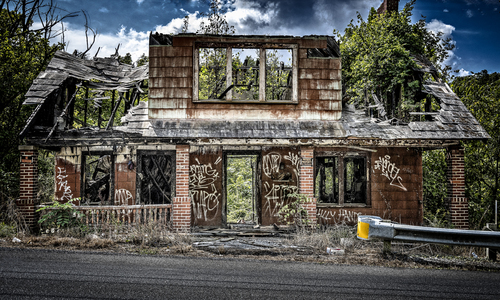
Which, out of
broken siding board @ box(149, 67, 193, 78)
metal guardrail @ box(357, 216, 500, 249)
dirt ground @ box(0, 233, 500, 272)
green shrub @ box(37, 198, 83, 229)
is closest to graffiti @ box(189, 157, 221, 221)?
dirt ground @ box(0, 233, 500, 272)

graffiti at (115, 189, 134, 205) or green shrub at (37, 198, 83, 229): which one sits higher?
graffiti at (115, 189, 134, 205)

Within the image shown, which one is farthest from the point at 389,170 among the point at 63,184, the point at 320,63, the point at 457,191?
the point at 63,184

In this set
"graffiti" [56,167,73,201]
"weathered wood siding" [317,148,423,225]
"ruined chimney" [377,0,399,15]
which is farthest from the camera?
"ruined chimney" [377,0,399,15]

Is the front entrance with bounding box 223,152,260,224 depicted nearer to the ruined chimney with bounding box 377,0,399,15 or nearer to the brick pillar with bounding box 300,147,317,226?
the brick pillar with bounding box 300,147,317,226

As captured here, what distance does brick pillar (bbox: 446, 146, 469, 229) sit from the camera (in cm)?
937

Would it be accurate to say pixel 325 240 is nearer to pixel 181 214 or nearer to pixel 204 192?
pixel 181 214

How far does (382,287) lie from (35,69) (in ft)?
42.2

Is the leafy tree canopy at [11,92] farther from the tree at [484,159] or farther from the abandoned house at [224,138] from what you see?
the tree at [484,159]

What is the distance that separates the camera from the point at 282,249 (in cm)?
741

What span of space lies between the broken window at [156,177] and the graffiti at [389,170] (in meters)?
6.77

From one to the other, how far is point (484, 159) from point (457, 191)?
2994mm

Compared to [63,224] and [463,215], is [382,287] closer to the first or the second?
[463,215]

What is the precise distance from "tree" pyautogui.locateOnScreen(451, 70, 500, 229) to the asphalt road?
6597 millimetres

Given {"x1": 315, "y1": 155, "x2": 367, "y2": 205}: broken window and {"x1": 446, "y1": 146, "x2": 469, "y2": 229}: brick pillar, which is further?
{"x1": 315, "y1": 155, "x2": 367, "y2": 205}: broken window
